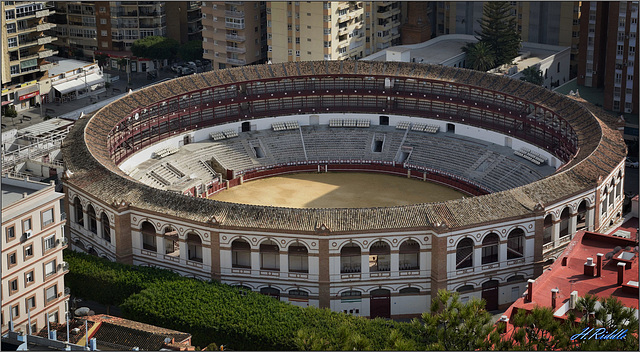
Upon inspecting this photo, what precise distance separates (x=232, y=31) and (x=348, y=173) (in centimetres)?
4197

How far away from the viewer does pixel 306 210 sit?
345ft

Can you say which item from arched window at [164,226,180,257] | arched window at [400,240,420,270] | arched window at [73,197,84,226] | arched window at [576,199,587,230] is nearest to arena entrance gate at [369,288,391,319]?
arched window at [400,240,420,270]

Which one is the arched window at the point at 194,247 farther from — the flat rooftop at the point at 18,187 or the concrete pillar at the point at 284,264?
the flat rooftop at the point at 18,187

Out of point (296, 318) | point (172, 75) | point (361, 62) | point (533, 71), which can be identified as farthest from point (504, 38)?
point (296, 318)

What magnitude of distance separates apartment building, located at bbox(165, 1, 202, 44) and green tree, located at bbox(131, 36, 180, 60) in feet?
19.3

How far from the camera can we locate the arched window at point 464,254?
349 ft

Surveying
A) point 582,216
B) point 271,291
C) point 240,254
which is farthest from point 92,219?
point 582,216

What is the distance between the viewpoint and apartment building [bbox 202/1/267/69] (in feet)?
571

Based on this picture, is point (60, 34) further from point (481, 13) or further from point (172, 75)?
point (481, 13)

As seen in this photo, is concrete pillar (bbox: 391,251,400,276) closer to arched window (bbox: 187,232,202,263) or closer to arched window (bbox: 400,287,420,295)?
arched window (bbox: 400,287,420,295)

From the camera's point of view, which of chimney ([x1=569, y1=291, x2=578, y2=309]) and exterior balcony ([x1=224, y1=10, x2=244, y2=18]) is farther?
exterior balcony ([x1=224, y1=10, x2=244, y2=18])

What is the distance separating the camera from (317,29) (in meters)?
168

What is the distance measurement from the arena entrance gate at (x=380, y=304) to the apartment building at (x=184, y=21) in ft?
314

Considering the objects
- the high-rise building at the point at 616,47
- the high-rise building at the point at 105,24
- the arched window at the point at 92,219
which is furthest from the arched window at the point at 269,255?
the high-rise building at the point at 105,24
